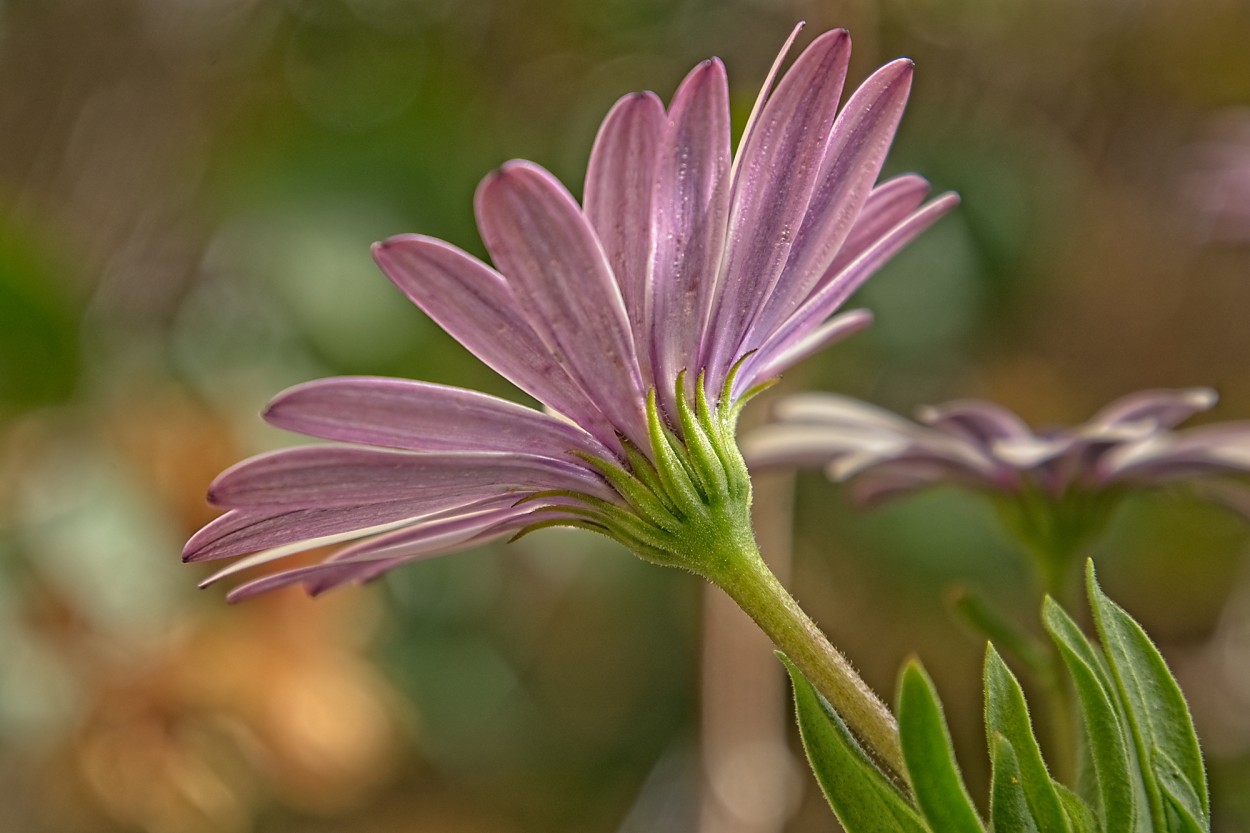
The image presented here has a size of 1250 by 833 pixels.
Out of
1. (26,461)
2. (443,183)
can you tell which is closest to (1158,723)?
(26,461)

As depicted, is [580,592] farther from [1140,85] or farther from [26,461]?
[1140,85]

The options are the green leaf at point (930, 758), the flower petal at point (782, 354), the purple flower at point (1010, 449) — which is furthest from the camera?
the purple flower at point (1010, 449)

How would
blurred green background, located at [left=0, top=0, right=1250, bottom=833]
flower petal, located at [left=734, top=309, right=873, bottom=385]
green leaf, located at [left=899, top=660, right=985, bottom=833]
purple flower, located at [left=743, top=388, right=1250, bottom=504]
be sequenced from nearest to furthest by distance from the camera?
green leaf, located at [left=899, top=660, right=985, bottom=833] → flower petal, located at [left=734, top=309, right=873, bottom=385] → purple flower, located at [left=743, top=388, right=1250, bottom=504] → blurred green background, located at [left=0, top=0, right=1250, bottom=833]

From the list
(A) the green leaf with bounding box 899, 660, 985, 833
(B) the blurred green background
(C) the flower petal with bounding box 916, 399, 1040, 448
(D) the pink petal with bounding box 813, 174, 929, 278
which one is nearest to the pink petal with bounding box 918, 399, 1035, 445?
(C) the flower petal with bounding box 916, 399, 1040, 448

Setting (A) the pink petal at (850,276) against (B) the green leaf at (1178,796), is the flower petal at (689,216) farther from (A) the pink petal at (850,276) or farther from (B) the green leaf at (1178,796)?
(B) the green leaf at (1178,796)

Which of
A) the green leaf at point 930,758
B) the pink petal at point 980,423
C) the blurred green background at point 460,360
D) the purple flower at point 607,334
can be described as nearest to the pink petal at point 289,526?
the purple flower at point 607,334

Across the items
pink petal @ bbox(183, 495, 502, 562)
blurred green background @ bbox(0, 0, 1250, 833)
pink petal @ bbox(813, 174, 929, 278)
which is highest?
pink petal @ bbox(183, 495, 502, 562)

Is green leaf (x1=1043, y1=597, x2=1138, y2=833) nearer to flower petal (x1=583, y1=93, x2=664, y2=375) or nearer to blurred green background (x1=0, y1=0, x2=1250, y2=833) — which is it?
flower petal (x1=583, y1=93, x2=664, y2=375)
